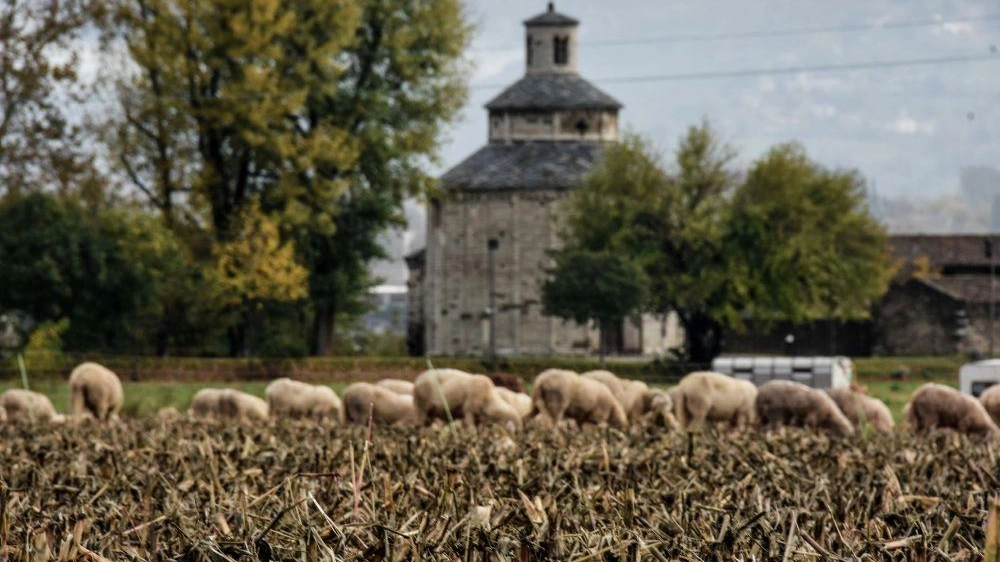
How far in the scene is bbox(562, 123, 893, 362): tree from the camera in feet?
233

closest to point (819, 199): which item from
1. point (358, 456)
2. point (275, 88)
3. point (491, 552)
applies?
point (275, 88)

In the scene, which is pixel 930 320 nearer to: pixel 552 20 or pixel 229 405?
pixel 552 20

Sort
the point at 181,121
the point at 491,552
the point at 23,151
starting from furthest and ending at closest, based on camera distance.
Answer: the point at 181,121, the point at 23,151, the point at 491,552

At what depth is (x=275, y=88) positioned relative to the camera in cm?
6262

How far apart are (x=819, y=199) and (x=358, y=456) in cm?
6384

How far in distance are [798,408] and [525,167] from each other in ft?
226

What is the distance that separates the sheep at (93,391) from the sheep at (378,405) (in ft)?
16.8

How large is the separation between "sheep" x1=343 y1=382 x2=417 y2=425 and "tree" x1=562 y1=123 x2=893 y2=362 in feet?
154

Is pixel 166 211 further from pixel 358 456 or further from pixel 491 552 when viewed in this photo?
pixel 491 552

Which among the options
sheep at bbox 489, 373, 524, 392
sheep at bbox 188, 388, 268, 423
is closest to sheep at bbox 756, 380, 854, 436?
sheep at bbox 188, 388, 268, 423

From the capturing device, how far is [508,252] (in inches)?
3543

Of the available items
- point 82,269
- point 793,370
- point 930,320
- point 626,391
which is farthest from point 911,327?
point 626,391

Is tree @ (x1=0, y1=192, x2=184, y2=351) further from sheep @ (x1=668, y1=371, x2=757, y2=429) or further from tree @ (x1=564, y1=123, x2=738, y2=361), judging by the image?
sheep @ (x1=668, y1=371, x2=757, y2=429)

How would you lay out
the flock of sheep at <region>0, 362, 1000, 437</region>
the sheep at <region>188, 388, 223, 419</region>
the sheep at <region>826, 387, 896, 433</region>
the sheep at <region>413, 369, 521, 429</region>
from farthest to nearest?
the sheep at <region>188, 388, 223, 419</region>
the sheep at <region>826, 387, 896, 433</region>
the sheep at <region>413, 369, 521, 429</region>
the flock of sheep at <region>0, 362, 1000, 437</region>
